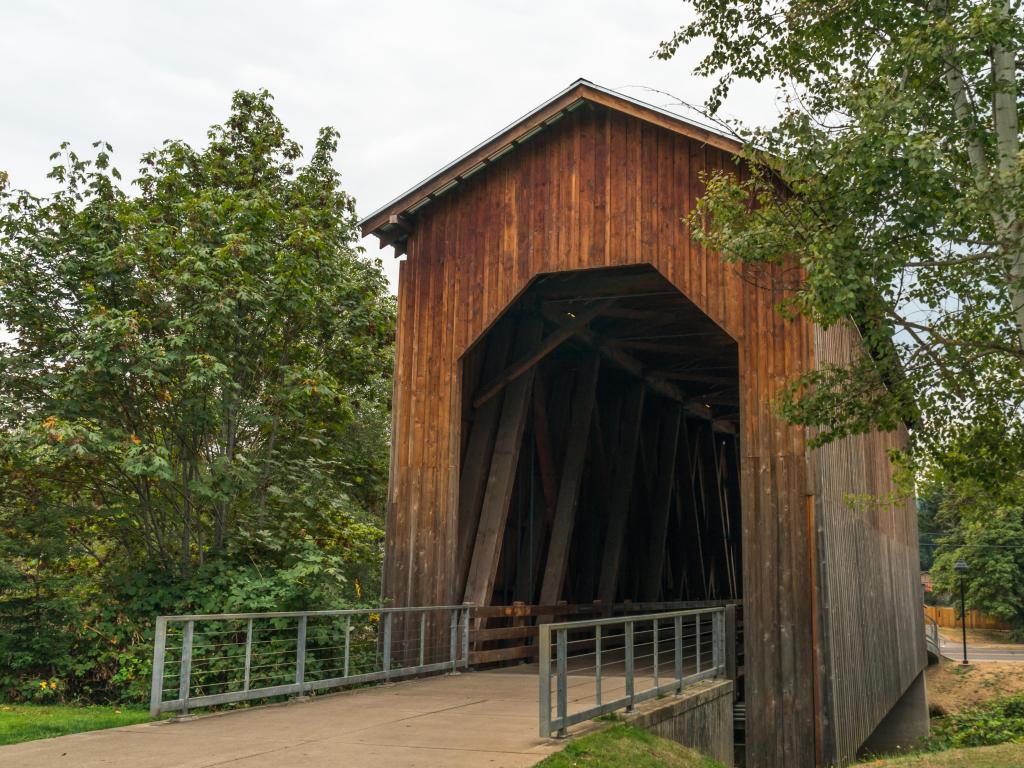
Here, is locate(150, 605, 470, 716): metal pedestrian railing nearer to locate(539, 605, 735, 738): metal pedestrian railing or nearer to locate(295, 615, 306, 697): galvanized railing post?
locate(295, 615, 306, 697): galvanized railing post

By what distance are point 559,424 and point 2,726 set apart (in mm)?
9820

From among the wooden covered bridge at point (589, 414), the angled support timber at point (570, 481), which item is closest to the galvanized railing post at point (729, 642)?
the wooden covered bridge at point (589, 414)

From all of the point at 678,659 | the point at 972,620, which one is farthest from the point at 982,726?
the point at 972,620

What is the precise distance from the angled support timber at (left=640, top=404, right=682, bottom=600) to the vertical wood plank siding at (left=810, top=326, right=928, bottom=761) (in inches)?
156

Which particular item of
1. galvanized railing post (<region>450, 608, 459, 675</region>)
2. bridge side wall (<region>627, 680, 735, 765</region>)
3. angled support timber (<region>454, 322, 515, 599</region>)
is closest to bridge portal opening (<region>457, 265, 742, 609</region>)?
angled support timber (<region>454, 322, 515, 599</region>)

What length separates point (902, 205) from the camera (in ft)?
24.2

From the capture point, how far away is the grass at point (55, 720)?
6988 mm

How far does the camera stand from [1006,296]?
8.55 m

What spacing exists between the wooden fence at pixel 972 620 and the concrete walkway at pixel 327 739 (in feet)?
131

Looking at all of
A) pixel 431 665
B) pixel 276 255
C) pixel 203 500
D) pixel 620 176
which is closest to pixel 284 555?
pixel 203 500

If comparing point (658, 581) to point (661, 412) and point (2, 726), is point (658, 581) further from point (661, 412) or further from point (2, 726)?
point (2, 726)

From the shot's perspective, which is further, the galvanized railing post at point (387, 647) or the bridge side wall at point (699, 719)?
the galvanized railing post at point (387, 647)

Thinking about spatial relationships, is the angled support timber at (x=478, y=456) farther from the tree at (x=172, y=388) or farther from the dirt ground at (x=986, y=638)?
the dirt ground at (x=986, y=638)

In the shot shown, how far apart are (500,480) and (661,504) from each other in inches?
282
